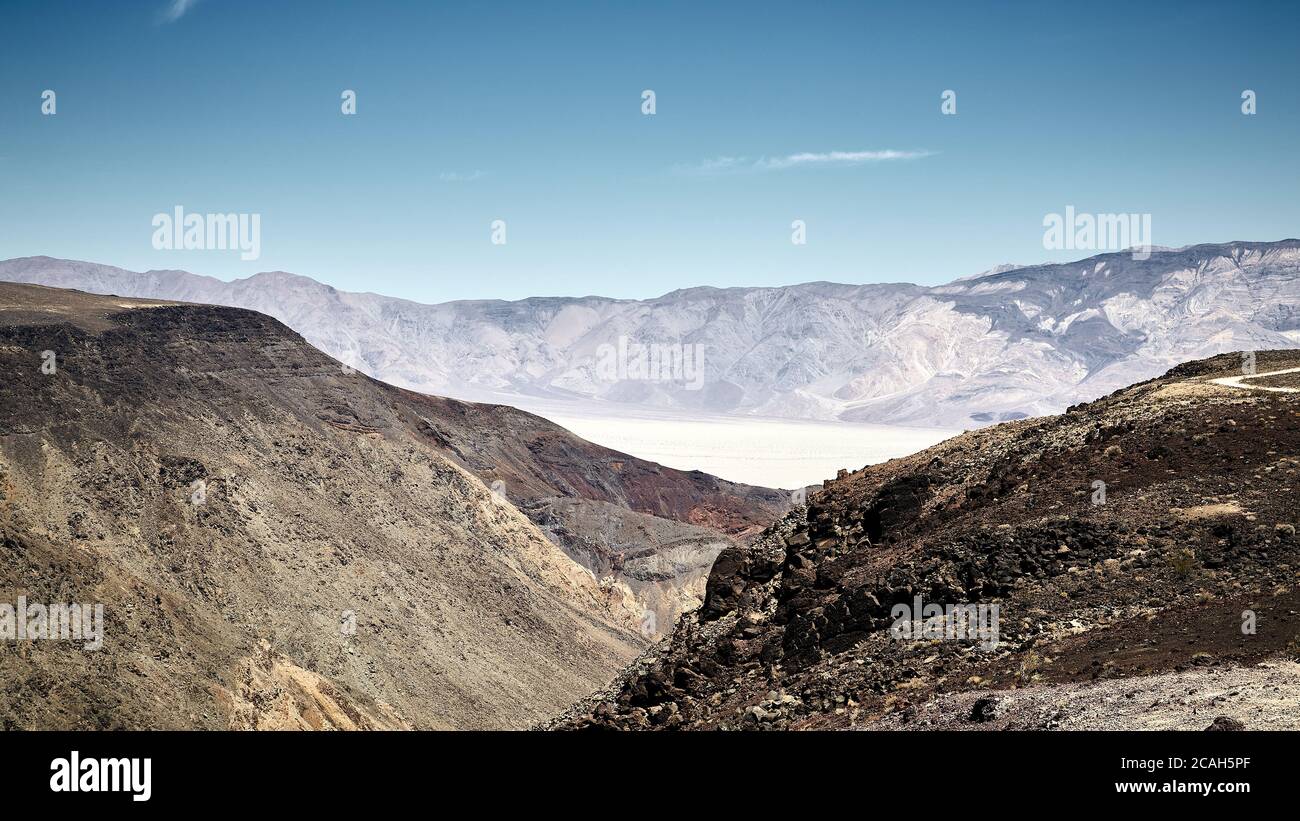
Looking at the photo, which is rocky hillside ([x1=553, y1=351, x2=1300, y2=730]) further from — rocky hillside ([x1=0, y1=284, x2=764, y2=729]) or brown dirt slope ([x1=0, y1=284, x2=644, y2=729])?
rocky hillside ([x1=0, y1=284, x2=764, y2=729])

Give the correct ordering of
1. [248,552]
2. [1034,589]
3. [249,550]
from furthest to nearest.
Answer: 1. [249,550]
2. [248,552]
3. [1034,589]

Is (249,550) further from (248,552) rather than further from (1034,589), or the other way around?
Answer: (1034,589)

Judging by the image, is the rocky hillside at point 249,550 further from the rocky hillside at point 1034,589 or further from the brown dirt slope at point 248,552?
the rocky hillside at point 1034,589

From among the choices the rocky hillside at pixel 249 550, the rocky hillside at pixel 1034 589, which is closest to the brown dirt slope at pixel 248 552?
the rocky hillside at pixel 249 550

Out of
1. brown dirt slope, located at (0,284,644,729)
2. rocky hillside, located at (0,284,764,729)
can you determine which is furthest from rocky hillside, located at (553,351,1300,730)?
rocky hillside, located at (0,284,764,729)

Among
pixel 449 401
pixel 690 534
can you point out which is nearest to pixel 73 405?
pixel 690 534

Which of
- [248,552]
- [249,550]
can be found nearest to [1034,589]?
[248,552]
